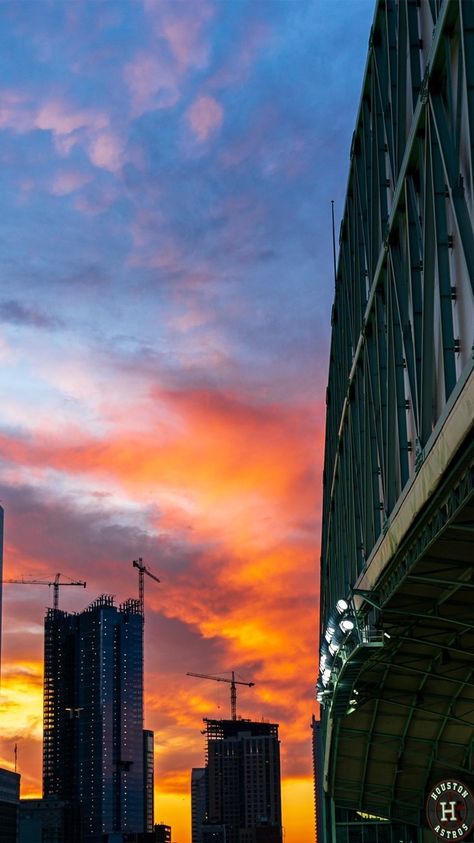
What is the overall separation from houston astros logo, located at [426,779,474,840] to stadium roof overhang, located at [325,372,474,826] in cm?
428

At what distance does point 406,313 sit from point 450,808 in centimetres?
2490

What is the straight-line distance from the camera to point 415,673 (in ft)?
175

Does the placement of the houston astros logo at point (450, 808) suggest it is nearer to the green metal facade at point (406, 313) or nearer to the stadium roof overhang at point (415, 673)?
the stadium roof overhang at point (415, 673)

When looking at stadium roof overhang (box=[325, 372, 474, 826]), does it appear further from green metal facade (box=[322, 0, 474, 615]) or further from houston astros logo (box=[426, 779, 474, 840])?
houston astros logo (box=[426, 779, 474, 840])

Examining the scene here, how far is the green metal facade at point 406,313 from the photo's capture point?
26031 mm

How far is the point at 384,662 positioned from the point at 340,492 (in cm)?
1224

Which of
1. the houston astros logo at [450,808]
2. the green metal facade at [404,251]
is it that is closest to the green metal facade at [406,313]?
the green metal facade at [404,251]

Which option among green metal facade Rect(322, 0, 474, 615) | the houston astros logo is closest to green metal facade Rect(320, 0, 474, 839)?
green metal facade Rect(322, 0, 474, 615)

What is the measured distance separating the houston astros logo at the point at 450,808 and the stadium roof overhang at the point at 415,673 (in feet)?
14.0

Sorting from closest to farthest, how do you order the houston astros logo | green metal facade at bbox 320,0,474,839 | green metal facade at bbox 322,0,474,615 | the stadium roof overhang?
1. green metal facade at bbox 320,0,474,839
2. green metal facade at bbox 322,0,474,615
3. the stadium roof overhang
4. the houston astros logo

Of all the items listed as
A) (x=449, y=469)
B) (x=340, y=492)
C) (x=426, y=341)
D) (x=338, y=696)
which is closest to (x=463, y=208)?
(x=426, y=341)

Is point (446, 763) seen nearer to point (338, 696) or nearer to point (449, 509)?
point (338, 696)

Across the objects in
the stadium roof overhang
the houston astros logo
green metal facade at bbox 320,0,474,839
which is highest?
green metal facade at bbox 320,0,474,839

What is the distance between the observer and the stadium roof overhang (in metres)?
29.5
